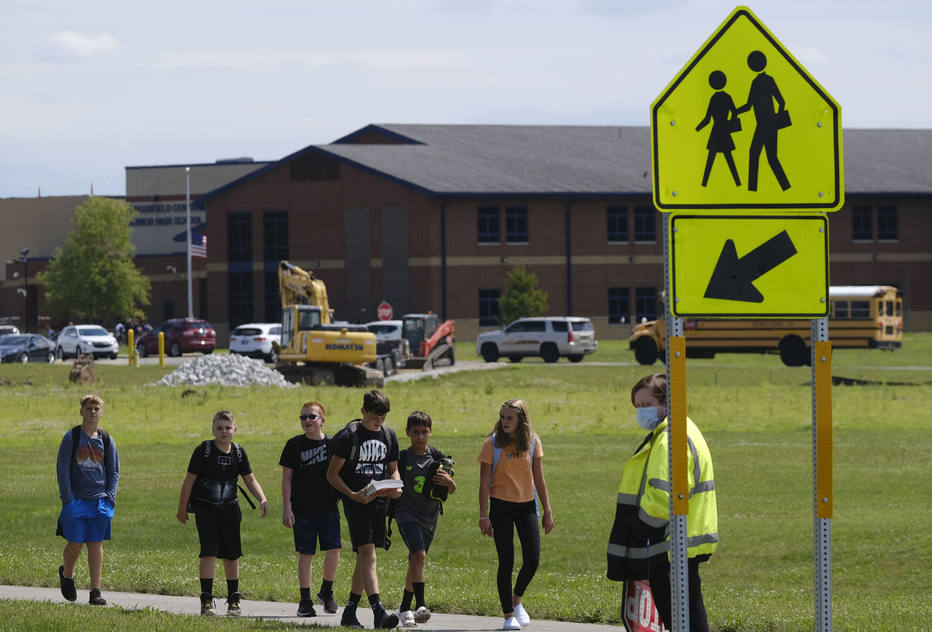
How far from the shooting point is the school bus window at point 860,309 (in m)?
56.6

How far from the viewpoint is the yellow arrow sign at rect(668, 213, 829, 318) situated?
5.93 metres

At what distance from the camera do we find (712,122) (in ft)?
19.7

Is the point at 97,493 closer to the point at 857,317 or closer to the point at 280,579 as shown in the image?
the point at 280,579

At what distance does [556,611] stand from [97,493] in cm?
384

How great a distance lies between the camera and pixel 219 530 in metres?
11.1

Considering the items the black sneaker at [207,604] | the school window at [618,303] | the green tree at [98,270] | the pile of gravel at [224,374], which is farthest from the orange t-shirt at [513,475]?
the green tree at [98,270]

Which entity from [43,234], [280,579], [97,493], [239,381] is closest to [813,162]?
[97,493]

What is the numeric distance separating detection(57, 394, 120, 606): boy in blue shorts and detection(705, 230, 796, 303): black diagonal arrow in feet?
22.0

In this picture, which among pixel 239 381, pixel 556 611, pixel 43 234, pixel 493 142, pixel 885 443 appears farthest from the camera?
pixel 43 234

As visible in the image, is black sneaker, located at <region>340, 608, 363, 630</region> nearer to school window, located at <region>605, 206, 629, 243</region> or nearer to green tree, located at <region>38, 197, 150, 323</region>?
school window, located at <region>605, 206, 629, 243</region>

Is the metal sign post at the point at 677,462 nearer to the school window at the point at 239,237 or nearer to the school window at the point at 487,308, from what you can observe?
the school window at the point at 487,308

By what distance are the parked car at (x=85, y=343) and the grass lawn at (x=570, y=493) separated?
18.8m

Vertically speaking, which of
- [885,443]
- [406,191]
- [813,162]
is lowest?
[885,443]

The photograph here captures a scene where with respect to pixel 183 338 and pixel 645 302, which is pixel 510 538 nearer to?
pixel 183 338
